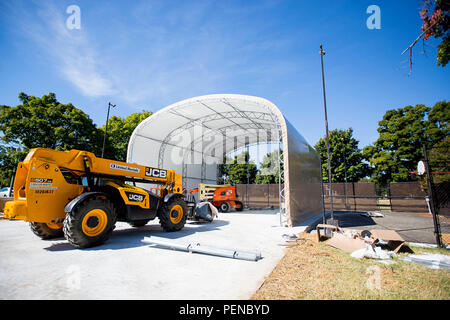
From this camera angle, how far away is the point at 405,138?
2481 centimetres

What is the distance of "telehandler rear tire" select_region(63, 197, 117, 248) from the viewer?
4.86 metres

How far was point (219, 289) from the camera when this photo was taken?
9.96 feet

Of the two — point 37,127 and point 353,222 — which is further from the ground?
point 37,127

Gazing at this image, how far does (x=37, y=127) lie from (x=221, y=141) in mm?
19994

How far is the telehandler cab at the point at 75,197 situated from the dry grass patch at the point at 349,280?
444 cm

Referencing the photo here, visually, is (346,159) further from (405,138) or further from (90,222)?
(90,222)

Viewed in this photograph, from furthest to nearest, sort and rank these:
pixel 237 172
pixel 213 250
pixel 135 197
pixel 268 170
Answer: pixel 268 170 → pixel 237 172 → pixel 135 197 → pixel 213 250

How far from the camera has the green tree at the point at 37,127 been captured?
2144 centimetres

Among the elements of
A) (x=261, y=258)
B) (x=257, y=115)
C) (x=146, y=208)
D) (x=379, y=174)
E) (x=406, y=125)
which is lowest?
(x=261, y=258)

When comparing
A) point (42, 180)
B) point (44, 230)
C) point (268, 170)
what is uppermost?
point (268, 170)

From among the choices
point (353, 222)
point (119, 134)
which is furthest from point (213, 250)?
point (119, 134)

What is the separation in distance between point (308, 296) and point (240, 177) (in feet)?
132
